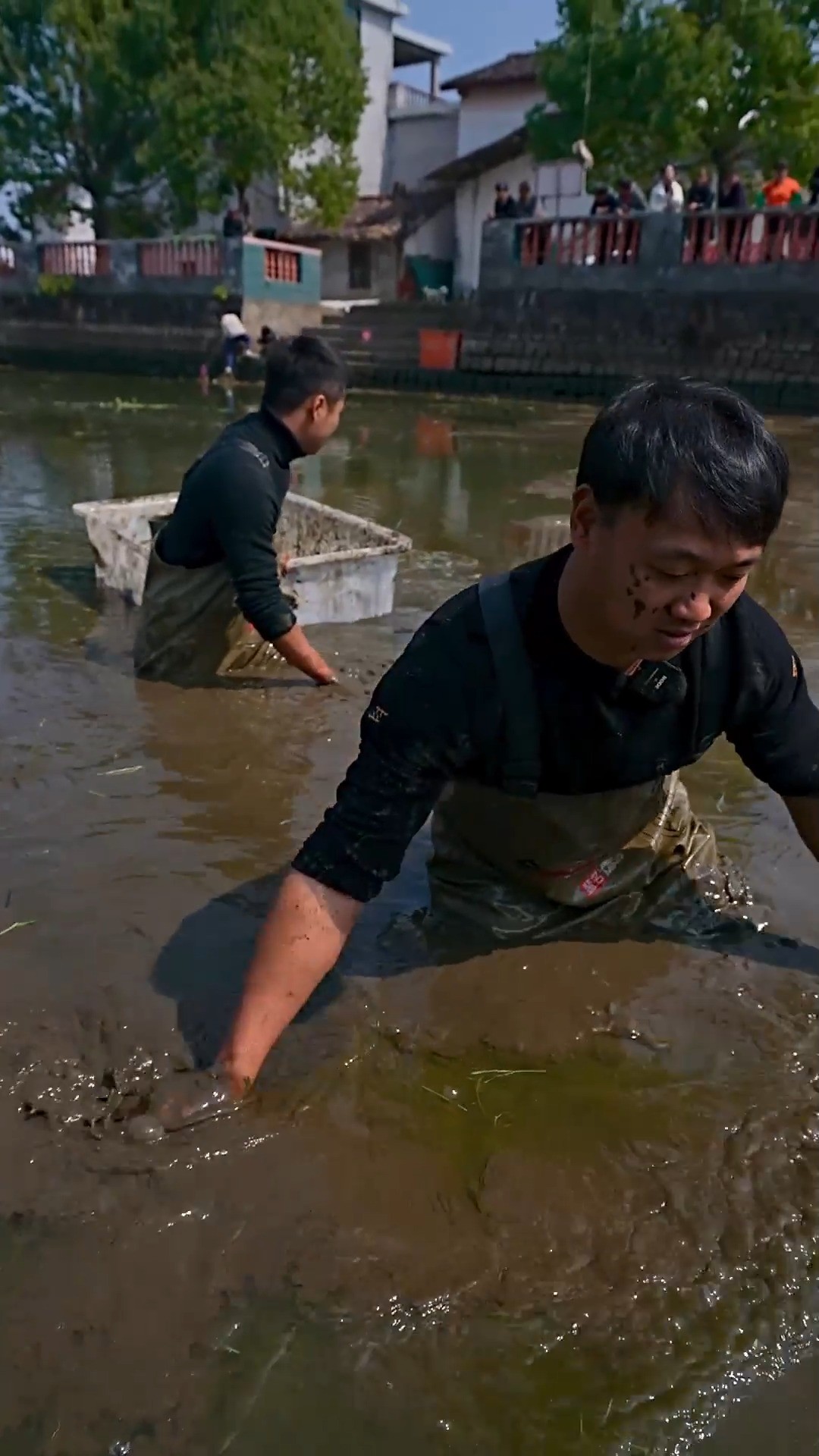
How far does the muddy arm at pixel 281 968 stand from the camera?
212cm

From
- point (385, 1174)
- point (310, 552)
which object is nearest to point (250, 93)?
point (310, 552)

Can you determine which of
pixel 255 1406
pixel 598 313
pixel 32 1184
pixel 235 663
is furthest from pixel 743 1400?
pixel 598 313

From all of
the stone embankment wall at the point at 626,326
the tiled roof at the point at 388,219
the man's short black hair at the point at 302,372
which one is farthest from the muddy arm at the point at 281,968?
the tiled roof at the point at 388,219

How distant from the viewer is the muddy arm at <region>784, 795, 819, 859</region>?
2.39 m

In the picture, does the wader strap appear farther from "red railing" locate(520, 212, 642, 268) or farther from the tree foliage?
the tree foliage

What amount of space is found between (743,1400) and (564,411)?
52.8ft

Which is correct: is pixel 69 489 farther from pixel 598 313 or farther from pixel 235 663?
pixel 598 313

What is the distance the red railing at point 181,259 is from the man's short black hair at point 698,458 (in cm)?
2395

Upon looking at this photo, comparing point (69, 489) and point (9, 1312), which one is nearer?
point (9, 1312)

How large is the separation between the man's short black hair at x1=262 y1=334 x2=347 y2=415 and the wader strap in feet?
6.93

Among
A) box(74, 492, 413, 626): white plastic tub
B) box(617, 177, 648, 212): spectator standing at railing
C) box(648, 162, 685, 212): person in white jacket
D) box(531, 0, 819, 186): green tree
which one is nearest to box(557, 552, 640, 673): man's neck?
box(74, 492, 413, 626): white plastic tub

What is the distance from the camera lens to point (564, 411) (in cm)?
1648

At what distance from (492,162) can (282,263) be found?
8397mm

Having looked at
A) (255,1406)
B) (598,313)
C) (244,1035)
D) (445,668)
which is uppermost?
(598,313)
